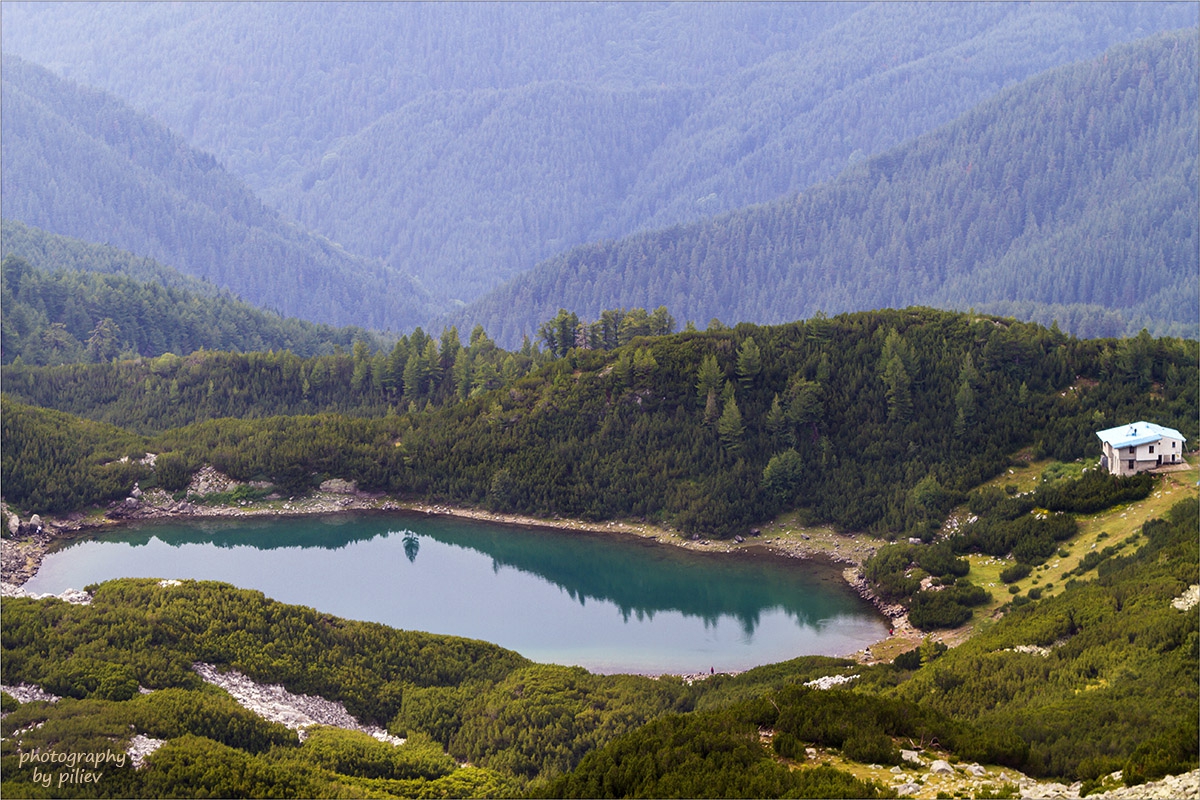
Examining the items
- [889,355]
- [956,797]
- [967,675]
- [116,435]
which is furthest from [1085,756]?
[116,435]

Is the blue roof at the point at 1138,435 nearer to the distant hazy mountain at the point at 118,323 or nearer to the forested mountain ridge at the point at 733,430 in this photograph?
the forested mountain ridge at the point at 733,430

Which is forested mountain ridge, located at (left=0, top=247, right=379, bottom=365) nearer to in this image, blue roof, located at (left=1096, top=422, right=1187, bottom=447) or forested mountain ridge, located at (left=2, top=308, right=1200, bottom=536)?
forested mountain ridge, located at (left=2, top=308, right=1200, bottom=536)

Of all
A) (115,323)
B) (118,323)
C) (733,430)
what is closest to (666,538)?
(733,430)

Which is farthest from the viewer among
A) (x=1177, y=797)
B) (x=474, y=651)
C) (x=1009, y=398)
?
(x=1009, y=398)

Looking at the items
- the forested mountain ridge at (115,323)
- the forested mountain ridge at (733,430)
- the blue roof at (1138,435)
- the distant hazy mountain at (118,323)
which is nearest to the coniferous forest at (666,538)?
the forested mountain ridge at (733,430)

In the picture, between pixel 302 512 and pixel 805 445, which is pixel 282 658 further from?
pixel 805 445

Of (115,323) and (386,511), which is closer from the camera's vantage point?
(386,511)

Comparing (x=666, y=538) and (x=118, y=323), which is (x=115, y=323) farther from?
(x=666, y=538)

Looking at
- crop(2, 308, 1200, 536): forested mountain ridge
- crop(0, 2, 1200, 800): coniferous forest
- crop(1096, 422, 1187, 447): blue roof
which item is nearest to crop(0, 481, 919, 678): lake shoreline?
crop(0, 2, 1200, 800): coniferous forest
